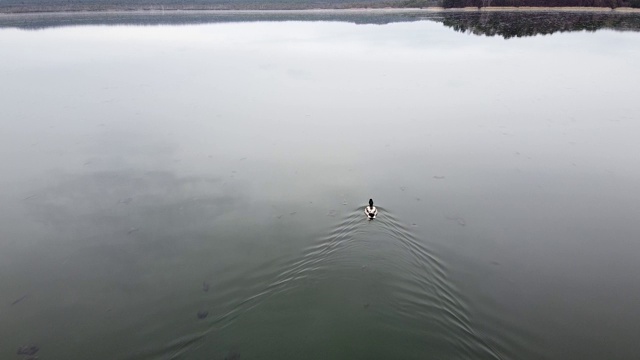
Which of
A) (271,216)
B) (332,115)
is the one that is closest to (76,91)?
(332,115)

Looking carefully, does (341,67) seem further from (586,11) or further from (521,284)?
(586,11)

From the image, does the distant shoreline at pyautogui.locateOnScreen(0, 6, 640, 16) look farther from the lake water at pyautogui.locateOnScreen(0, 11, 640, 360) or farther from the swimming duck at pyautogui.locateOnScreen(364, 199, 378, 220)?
the swimming duck at pyautogui.locateOnScreen(364, 199, 378, 220)

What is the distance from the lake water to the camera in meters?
7.45

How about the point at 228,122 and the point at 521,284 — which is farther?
the point at 228,122

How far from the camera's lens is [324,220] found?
10773 millimetres

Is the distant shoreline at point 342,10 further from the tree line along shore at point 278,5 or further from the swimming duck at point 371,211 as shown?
the swimming duck at point 371,211

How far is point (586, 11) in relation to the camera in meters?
58.8

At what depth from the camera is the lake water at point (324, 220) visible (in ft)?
24.4

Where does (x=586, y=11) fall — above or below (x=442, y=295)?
above

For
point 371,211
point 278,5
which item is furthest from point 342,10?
point 371,211

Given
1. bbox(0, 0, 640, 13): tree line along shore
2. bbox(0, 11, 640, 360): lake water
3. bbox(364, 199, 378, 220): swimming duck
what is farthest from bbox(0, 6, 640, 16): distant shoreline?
bbox(364, 199, 378, 220): swimming duck

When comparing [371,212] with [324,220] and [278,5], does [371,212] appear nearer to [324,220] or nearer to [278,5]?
[324,220]

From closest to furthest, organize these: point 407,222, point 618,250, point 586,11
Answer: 1. point 618,250
2. point 407,222
3. point 586,11

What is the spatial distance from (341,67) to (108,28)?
41.4m
